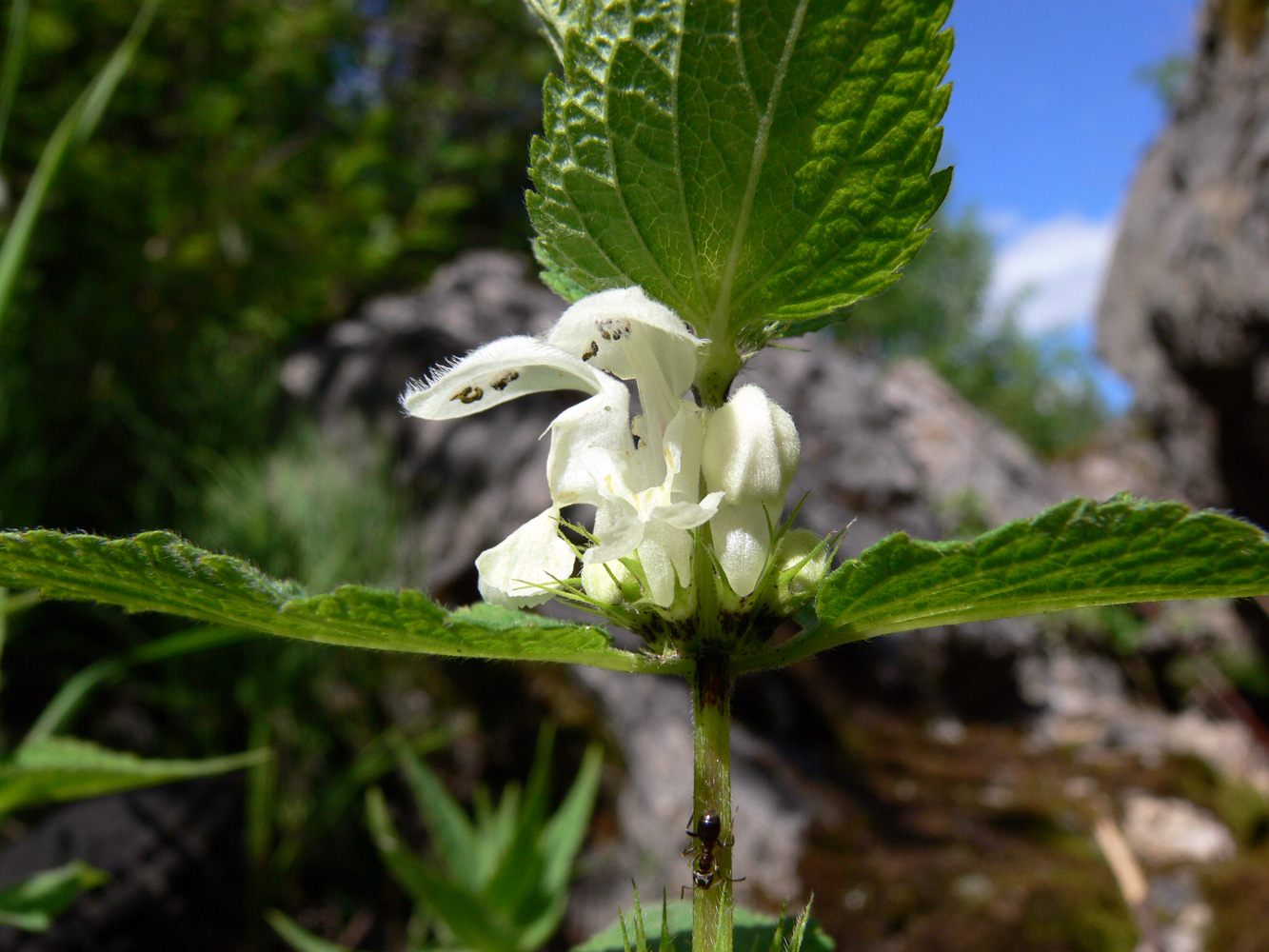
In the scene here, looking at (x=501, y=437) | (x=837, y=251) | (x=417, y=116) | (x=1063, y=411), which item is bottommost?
(x=837, y=251)

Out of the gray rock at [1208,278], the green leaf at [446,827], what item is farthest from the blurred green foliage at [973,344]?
the green leaf at [446,827]

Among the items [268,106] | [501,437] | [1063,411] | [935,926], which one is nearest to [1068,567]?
[935,926]

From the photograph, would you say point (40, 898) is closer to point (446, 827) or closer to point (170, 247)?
point (446, 827)

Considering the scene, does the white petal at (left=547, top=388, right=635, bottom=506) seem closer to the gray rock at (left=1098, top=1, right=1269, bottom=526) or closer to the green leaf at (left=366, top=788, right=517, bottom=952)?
the green leaf at (left=366, top=788, right=517, bottom=952)

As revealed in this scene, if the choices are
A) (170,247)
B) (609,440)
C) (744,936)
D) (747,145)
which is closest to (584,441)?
(609,440)

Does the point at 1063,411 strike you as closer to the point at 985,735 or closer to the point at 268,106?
the point at 985,735

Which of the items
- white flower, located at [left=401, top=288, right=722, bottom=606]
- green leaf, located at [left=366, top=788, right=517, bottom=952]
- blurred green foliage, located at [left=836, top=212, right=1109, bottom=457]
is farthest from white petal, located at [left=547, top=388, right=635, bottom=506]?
blurred green foliage, located at [left=836, top=212, right=1109, bottom=457]
